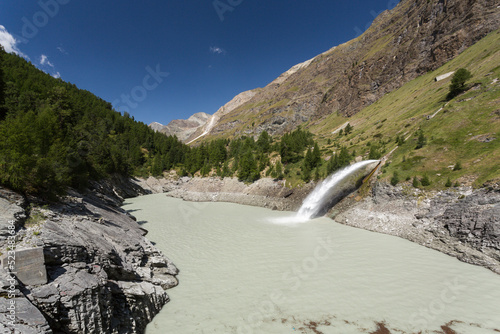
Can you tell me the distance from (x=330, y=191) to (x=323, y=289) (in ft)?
85.4

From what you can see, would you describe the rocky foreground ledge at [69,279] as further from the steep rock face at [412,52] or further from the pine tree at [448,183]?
the steep rock face at [412,52]

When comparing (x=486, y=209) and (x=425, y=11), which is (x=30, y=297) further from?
(x=425, y=11)

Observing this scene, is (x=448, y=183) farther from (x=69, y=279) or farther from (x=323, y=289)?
(x=69, y=279)

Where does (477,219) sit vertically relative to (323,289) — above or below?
below

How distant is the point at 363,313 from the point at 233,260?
9.32m

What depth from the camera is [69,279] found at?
7383mm

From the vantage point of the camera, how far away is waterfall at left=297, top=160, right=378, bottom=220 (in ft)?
111

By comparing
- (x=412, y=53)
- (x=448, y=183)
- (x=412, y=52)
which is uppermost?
(x=412, y=52)

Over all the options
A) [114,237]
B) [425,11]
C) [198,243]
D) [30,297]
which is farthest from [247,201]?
[425,11]

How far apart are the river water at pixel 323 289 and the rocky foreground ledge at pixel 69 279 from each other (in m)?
1.38

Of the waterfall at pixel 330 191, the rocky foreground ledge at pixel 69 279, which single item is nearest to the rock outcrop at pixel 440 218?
the waterfall at pixel 330 191

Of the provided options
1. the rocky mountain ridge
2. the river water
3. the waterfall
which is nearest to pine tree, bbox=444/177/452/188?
the river water

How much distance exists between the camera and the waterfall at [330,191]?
33750 mm

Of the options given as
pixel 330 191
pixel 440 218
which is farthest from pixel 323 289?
pixel 330 191
